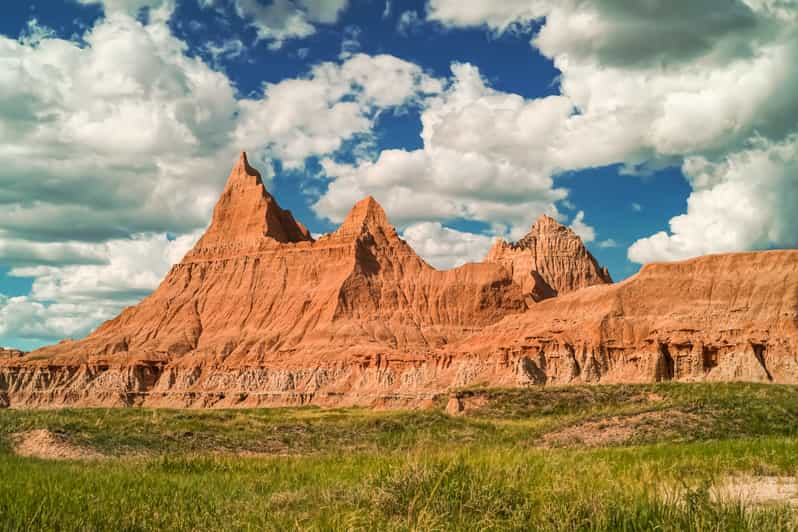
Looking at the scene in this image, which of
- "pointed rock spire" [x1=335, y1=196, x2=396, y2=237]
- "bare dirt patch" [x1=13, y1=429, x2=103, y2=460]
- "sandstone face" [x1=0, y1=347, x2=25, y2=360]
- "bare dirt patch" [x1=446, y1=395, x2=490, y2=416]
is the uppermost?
"pointed rock spire" [x1=335, y1=196, x2=396, y2=237]

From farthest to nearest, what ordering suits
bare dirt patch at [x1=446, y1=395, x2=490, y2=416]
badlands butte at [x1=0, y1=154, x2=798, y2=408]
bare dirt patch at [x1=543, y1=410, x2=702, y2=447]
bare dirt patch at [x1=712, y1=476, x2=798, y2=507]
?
badlands butte at [x1=0, y1=154, x2=798, y2=408]
bare dirt patch at [x1=446, y1=395, x2=490, y2=416]
bare dirt patch at [x1=543, y1=410, x2=702, y2=447]
bare dirt patch at [x1=712, y1=476, x2=798, y2=507]

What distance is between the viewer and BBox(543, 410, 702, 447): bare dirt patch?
23.9m

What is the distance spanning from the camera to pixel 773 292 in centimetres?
7950

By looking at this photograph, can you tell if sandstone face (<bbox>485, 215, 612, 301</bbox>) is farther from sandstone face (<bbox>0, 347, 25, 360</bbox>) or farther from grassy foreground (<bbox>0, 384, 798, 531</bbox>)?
grassy foreground (<bbox>0, 384, 798, 531</bbox>)

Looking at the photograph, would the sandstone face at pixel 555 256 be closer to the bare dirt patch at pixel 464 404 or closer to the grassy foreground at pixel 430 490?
the bare dirt patch at pixel 464 404

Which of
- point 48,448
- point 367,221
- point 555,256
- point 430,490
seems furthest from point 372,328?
point 430,490

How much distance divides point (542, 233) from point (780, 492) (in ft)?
606

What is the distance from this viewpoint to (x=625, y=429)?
25.3 metres

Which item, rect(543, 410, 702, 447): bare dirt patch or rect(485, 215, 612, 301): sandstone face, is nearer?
rect(543, 410, 702, 447): bare dirt patch

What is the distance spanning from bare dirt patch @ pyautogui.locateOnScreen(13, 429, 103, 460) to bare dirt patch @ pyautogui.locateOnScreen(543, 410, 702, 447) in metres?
14.9

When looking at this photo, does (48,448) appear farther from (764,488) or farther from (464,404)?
(464,404)

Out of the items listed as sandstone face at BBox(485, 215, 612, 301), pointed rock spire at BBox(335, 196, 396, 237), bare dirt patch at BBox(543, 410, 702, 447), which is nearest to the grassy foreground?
bare dirt patch at BBox(543, 410, 702, 447)

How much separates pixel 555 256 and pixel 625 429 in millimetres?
168256

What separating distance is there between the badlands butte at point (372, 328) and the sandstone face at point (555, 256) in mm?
14416
